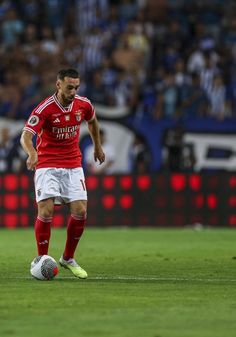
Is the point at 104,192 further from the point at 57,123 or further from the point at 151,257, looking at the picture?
the point at 57,123

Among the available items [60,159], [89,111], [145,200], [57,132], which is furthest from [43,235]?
[145,200]

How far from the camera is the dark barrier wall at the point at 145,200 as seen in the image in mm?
21812

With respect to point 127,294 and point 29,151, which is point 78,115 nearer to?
point 29,151

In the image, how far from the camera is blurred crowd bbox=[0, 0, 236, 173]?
22703 mm

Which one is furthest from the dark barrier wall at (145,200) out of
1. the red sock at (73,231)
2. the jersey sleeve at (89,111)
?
the red sock at (73,231)

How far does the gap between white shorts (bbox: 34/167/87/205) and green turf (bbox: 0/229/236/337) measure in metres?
0.86

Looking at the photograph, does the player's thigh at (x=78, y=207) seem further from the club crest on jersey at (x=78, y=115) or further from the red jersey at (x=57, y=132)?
the club crest on jersey at (x=78, y=115)

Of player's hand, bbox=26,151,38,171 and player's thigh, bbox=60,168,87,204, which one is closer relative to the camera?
player's hand, bbox=26,151,38,171

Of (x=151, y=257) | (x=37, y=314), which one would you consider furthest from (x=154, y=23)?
(x=37, y=314)

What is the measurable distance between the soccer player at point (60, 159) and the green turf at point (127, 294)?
1.68 ft

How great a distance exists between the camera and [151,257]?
14.9 meters

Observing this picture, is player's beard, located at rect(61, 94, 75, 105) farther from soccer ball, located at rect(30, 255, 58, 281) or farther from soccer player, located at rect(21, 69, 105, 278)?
soccer ball, located at rect(30, 255, 58, 281)

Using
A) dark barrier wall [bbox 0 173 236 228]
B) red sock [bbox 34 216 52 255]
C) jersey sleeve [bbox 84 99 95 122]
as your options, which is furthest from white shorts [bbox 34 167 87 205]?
dark barrier wall [bbox 0 173 236 228]

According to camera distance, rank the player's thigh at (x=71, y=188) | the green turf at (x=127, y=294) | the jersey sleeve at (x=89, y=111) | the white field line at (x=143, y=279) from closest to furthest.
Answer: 1. the green turf at (x=127, y=294)
2. the white field line at (x=143, y=279)
3. the player's thigh at (x=71, y=188)
4. the jersey sleeve at (x=89, y=111)
